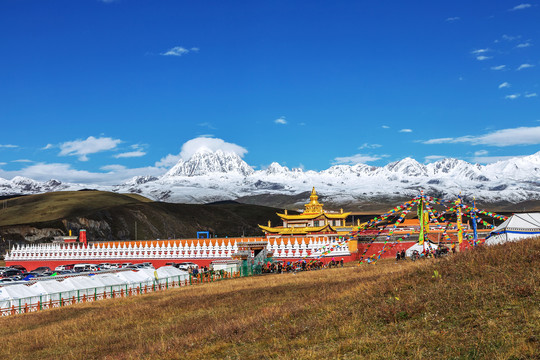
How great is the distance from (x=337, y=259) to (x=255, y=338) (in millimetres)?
40771

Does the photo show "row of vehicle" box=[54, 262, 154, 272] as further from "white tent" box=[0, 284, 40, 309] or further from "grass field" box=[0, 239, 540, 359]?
"grass field" box=[0, 239, 540, 359]

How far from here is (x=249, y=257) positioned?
5031 cm

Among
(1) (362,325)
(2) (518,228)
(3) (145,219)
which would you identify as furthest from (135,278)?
(3) (145,219)

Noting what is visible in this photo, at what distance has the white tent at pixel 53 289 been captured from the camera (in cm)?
3559

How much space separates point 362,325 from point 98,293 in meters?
27.9

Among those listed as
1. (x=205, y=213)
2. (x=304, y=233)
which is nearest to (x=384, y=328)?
(x=304, y=233)

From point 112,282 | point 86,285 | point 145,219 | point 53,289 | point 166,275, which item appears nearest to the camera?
point 53,289

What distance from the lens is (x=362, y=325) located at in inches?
599

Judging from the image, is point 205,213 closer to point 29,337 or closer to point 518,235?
point 518,235

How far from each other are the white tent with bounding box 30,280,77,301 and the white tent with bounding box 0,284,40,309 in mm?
464

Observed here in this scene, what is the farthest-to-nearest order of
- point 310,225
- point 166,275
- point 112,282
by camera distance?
point 310,225 < point 166,275 < point 112,282

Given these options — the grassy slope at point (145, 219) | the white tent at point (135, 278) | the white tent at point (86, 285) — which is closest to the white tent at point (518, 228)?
the white tent at point (135, 278)

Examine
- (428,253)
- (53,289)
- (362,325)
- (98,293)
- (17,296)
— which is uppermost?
(428,253)

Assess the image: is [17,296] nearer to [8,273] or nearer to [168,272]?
[168,272]
